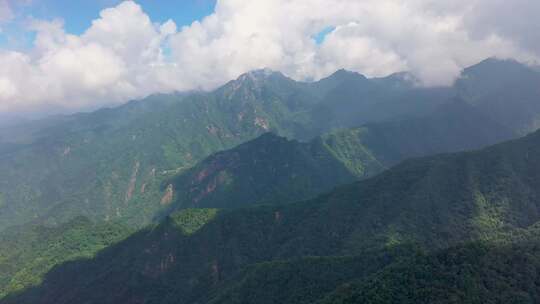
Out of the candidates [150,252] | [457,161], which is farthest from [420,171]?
[150,252]

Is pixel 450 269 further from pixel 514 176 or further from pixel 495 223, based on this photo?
pixel 514 176

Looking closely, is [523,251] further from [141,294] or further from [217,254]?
[141,294]

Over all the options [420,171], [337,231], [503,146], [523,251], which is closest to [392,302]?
[523,251]

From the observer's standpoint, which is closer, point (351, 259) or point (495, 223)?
point (351, 259)

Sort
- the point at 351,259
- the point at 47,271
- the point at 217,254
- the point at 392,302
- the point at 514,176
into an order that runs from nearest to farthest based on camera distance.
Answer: the point at 392,302 → the point at 351,259 → the point at 514,176 → the point at 217,254 → the point at 47,271

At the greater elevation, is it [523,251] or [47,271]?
[523,251]

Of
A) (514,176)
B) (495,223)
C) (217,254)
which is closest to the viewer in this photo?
(495,223)

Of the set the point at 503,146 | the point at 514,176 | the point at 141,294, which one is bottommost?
the point at 141,294
